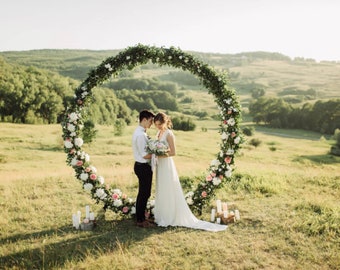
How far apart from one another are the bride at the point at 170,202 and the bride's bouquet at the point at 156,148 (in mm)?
439

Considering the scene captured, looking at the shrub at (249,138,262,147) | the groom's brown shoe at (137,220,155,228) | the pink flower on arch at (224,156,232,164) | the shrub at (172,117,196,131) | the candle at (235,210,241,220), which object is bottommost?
the shrub at (249,138,262,147)

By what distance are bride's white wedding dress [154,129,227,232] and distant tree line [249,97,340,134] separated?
91.2m

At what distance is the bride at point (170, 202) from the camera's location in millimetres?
10148

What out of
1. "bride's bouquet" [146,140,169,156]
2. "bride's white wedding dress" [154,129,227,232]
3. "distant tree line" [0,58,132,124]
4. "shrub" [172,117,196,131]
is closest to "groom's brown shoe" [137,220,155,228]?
"bride's white wedding dress" [154,129,227,232]

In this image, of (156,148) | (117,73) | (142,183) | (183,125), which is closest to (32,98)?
(183,125)

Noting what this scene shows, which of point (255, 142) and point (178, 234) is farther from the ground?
point (178, 234)

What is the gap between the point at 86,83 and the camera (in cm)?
1089

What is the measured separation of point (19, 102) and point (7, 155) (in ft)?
142

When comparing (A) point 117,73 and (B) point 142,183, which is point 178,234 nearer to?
(B) point 142,183

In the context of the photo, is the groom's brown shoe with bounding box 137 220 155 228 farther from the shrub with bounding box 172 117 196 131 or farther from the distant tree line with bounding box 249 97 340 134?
the distant tree line with bounding box 249 97 340 134

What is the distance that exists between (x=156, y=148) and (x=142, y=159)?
0.53m

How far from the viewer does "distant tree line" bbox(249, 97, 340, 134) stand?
95.0 meters

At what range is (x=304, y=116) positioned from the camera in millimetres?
99500

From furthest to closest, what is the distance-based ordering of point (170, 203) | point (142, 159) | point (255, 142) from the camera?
point (255, 142) < point (170, 203) < point (142, 159)
